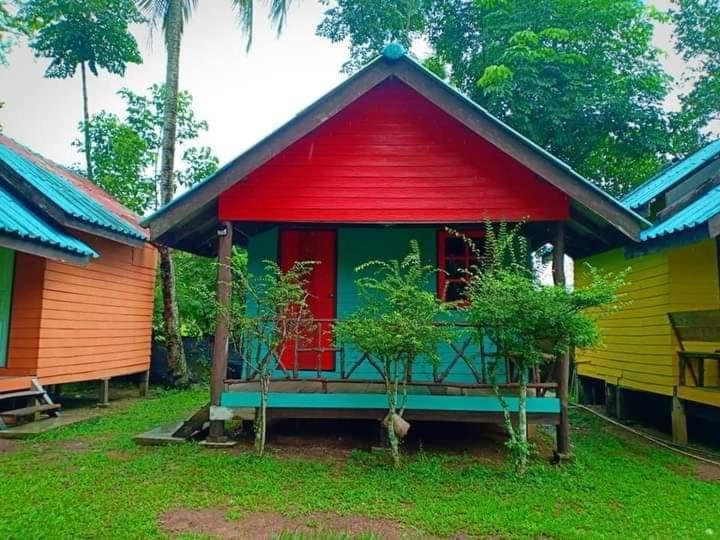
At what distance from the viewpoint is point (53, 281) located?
8.67m

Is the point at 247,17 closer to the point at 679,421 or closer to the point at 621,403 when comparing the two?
the point at 621,403

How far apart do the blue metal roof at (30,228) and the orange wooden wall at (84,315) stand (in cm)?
60

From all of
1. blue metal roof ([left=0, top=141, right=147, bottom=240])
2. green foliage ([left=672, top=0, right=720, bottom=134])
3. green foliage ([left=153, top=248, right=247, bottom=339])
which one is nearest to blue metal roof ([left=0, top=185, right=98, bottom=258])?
blue metal roof ([left=0, top=141, right=147, bottom=240])

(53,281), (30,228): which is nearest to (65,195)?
(53,281)

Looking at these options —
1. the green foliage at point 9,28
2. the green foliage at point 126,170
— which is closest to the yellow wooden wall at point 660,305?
the green foliage at point 9,28

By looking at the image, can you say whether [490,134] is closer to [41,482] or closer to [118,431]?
[41,482]

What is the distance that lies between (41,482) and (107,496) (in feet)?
2.88

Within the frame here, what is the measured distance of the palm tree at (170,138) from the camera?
12.1 meters

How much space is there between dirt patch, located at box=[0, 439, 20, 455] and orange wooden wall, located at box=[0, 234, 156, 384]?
65.8 inches

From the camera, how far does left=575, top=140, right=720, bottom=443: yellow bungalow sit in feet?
22.3

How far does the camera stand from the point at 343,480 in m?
5.24

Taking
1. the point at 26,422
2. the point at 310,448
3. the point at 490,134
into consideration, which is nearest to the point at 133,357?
the point at 26,422

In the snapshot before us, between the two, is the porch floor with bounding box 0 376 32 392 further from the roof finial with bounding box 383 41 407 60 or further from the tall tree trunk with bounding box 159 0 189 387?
the roof finial with bounding box 383 41 407 60

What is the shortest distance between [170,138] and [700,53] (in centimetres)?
1629
